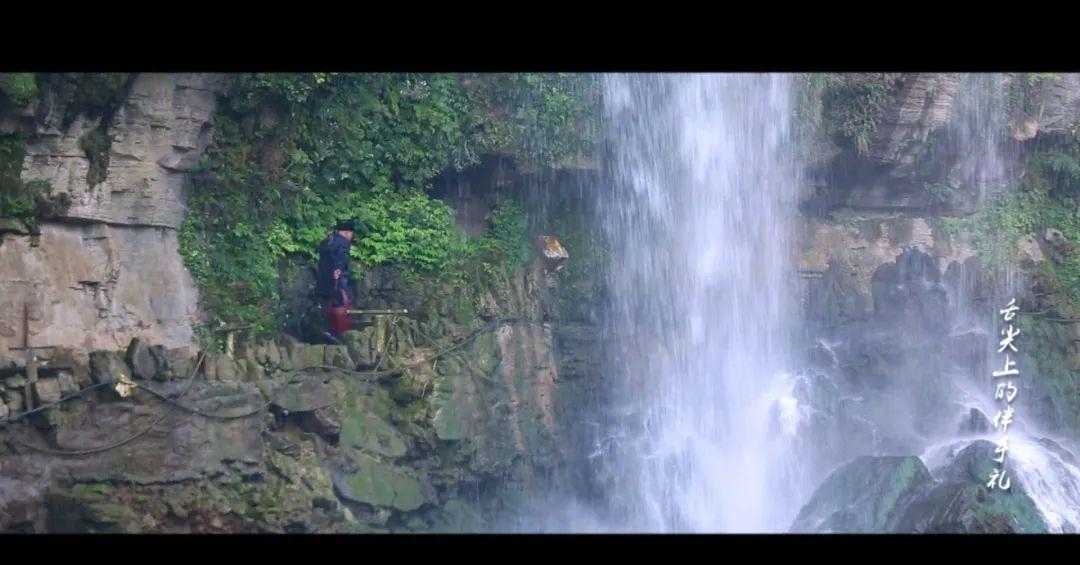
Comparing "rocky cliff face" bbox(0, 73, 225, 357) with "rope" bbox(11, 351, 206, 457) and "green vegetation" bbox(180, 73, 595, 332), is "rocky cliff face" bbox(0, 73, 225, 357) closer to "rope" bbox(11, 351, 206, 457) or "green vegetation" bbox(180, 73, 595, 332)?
"green vegetation" bbox(180, 73, 595, 332)

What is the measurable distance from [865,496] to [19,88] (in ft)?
26.5

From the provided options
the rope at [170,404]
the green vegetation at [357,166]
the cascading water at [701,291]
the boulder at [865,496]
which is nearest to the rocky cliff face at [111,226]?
the green vegetation at [357,166]

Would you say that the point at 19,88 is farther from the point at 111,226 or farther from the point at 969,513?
the point at 969,513

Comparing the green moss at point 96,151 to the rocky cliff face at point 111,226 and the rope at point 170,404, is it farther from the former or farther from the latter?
the rope at point 170,404

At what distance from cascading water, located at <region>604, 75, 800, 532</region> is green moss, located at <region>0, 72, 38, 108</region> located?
6.60 m

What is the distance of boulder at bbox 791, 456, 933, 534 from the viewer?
10.6 m

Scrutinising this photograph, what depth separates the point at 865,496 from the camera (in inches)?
424

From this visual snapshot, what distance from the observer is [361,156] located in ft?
38.5

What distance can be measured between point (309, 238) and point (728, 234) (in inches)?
227

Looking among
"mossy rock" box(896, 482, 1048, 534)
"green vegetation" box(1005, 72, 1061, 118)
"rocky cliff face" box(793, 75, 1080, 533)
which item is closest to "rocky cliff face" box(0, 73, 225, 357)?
"mossy rock" box(896, 482, 1048, 534)

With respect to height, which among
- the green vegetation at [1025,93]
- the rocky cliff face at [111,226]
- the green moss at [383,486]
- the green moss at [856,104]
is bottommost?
the green moss at [383,486]

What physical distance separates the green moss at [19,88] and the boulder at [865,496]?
7.60 m

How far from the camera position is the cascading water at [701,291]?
41.0 ft

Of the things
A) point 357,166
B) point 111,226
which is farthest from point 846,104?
point 111,226
